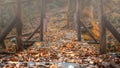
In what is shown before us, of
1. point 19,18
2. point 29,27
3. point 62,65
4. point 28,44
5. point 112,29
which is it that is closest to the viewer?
point 62,65

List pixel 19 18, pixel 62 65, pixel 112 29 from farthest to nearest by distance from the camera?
pixel 19 18, pixel 112 29, pixel 62 65

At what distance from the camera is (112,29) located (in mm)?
7598

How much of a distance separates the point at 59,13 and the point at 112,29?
20017 millimetres

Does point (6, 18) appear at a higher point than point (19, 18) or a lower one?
lower

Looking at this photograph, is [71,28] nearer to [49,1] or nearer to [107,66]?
[49,1]

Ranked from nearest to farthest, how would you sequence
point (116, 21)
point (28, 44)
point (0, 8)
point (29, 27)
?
point (28, 44)
point (116, 21)
point (29, 27)
point (0, 8)

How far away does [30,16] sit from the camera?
28016mm

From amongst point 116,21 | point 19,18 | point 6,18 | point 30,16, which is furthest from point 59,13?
point 19,18

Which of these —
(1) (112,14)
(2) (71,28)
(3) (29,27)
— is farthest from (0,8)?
(1) (112,14)

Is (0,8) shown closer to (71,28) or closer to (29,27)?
(29,27)

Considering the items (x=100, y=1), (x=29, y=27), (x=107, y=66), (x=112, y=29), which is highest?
(x=100, y=1)

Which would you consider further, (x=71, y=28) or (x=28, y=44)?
(x=71, y=28)

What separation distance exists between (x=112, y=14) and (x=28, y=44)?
10.9 metres

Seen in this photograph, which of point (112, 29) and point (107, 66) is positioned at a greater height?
point (112, 29)
